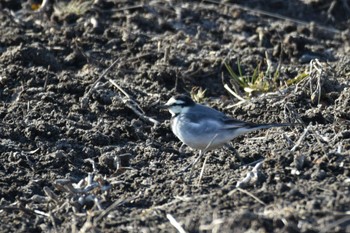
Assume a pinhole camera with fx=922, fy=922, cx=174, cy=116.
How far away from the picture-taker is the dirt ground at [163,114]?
6789 mm

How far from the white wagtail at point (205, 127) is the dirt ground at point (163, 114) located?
0.21 meters

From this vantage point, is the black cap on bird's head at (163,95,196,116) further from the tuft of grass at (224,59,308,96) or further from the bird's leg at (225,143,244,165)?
the tuft of grass at (224,59,308,96)

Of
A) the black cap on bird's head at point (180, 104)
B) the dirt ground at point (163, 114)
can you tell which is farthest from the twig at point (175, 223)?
the black cap on bird's head at point (180, 104)

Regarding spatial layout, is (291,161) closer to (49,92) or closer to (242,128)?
(242,128)

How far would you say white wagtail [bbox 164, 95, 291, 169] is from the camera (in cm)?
805

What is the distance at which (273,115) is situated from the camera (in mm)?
9094

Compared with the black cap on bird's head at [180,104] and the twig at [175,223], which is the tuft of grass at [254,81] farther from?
the twig at [175,223]

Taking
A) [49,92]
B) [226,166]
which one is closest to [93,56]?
[49,92]

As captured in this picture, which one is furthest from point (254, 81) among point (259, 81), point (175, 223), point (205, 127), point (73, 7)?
point (175, 223)

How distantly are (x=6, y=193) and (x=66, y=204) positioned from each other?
2.41 ft

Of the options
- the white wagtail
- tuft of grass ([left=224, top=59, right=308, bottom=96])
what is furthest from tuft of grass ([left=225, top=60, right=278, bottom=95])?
the white wagtail

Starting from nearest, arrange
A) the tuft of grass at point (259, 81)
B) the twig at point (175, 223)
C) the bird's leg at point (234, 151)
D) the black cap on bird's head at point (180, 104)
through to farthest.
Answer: the twig at point (175, 223) → the bird's leg at point (234, 151) → the black cap on bird's head at point (180, 104) → the tuft of grass at point (259, 81)

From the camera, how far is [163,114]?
31.5 feet

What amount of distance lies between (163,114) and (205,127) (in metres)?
1.48
